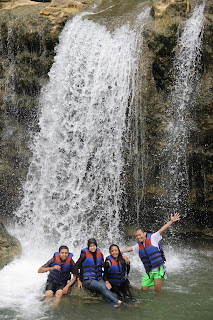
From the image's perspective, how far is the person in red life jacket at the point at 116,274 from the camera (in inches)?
241

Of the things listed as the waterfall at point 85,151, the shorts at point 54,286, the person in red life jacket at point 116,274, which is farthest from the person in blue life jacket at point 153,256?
the waterfall at point 85,151

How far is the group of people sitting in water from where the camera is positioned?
20.1 ft

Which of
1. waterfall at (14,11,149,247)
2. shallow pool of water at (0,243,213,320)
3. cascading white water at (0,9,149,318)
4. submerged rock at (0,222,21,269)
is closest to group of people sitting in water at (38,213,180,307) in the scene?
shallow pool of water at (0,243,213,320)

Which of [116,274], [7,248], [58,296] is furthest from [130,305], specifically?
[7,248]

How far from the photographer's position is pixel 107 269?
6156 millimetres

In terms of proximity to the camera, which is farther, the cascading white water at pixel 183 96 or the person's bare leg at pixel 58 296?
the cascading white water at pixel 183 96

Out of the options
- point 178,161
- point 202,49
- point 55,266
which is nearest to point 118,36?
point 202,49

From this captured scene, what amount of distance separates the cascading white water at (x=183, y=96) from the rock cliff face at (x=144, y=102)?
5.9 inches

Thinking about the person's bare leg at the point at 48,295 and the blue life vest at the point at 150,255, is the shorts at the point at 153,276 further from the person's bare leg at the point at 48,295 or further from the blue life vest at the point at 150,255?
the person's bare leg at the point at 48,295

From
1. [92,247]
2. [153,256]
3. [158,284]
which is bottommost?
[158,284]

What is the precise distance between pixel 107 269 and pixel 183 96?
4.98m

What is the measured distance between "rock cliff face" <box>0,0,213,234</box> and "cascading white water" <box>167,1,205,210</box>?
15cm

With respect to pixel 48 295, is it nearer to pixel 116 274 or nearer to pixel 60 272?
pixel 60 272

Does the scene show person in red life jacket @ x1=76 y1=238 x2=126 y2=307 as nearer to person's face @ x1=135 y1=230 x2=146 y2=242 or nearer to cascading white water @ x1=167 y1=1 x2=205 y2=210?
person's face @ x1=135 y1=230 x2=146 y2=242
